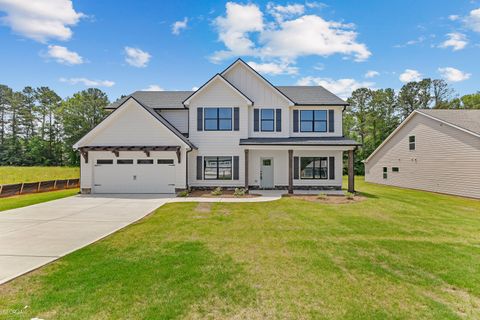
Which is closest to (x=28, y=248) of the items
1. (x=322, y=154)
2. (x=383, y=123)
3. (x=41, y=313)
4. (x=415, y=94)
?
(x=41, y=313)

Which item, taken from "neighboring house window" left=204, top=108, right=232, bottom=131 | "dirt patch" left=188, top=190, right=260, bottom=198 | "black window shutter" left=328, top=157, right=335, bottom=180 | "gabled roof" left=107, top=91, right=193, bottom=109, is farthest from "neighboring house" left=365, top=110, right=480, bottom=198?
"gabled roof" left=107, top=91, right=193, bottom=109

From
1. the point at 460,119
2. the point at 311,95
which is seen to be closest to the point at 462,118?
the point at 460,119

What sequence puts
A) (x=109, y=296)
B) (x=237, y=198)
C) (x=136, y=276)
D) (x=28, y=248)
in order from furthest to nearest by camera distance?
(x=237, y=198), (x=28, y=248), (x=136, y=276), (x=109, y=296)

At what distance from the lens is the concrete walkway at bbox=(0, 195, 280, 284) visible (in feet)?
17.5

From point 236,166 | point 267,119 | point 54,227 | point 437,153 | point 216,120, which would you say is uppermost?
point 267,119

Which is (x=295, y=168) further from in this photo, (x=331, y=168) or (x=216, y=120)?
(x=216, y=120)

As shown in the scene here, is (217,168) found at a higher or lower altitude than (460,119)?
lower

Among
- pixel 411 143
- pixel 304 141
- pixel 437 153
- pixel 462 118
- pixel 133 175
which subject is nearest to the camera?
pixel 133 175

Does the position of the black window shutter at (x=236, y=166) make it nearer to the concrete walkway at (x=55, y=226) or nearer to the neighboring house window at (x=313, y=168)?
the concrete walkway at (x=55, y=226)

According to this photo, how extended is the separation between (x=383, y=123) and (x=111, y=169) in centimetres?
4222

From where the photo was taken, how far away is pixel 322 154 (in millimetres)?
17250

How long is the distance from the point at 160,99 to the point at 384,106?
39.3m

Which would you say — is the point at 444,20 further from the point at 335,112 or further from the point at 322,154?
the point at 322,154

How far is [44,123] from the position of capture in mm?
53125
